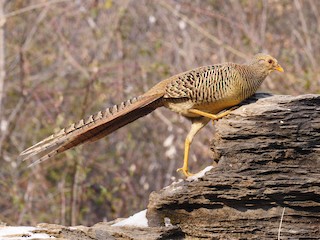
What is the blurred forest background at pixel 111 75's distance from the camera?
33.1ft

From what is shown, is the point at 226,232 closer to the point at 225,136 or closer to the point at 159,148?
the point at 225,136

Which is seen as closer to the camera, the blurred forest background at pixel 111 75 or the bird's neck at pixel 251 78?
the bird's neck at pixel 251 78

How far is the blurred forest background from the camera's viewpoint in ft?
33.1

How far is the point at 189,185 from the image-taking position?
198 inches

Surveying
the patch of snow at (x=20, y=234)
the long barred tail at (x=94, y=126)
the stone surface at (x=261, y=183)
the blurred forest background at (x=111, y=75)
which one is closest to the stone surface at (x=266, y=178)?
the stone surface at (x=261, y=183)

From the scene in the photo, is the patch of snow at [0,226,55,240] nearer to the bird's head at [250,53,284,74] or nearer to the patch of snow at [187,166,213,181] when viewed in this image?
the patch of snow at [187,166,213,181]

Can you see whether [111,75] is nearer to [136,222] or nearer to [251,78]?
[251,78]

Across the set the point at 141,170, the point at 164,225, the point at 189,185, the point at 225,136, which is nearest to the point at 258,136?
the point at 225,136

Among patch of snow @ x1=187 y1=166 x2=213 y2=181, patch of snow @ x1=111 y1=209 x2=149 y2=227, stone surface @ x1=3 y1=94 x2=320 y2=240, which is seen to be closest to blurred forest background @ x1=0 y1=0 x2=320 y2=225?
patch of snow @ x1=111 y1=209 x2=149 y2=227

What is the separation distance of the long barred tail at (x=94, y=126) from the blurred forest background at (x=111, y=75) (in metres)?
3.80

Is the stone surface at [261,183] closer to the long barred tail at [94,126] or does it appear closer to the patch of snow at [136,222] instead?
the patch of snow at [136,222]

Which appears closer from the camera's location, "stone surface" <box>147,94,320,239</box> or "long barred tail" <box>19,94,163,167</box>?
"stone surface" <box>147,94,320,239</box>

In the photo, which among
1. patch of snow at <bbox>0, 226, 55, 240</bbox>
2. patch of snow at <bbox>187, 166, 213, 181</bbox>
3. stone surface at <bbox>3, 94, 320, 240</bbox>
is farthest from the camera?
patch of snow at <bbox>187, 166, 213, 181</bbox>

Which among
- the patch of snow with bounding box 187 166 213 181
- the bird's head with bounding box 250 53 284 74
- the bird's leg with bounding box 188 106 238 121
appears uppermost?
the bird's head with bounding box 250 53 284 74
